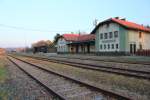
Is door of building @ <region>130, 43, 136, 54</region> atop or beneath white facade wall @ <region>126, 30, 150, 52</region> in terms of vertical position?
beneath

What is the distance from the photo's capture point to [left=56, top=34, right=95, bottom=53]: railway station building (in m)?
46.5

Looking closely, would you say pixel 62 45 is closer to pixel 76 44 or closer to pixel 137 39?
pixel 76 44

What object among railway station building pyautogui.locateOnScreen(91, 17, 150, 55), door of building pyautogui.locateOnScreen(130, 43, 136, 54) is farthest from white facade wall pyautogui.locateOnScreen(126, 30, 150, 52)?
door of building pyautogui.locateOnScreen(130, 43, 136, 54)

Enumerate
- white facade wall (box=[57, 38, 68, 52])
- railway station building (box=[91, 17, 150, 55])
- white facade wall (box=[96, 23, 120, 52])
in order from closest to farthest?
railway station building (box=[91, 17, 150, 55]), white facade wall (box=[96, 23, 120, 52]), white facade wall (box=[57, 38, 68, 52])

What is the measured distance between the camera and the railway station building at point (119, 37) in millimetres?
35469

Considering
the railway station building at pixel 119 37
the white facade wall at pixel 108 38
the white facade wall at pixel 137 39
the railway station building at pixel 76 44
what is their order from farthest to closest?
the railway station building at pixel 76 44, the white facade wall at pixel 108 38, the white facade wall at pixel 137 39, the railway station building at pixel 119 37

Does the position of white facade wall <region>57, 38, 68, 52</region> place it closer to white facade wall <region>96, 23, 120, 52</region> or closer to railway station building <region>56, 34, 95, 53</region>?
railway station building <region>56, 34, 95, 53</region>

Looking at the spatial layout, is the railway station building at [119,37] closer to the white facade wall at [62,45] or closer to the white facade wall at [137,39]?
the white facade wall at [137,39]

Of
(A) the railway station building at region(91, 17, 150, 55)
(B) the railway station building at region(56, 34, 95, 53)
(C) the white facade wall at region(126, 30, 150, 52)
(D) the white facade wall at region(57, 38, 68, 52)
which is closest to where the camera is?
(A) the railway station building at region(91, 17, 150, 55)

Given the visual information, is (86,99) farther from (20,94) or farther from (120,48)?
(120,48)

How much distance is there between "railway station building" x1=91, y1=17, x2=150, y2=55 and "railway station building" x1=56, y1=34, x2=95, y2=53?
4581 mm

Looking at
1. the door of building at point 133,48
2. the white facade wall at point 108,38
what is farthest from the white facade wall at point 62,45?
the door of building at point 133,48

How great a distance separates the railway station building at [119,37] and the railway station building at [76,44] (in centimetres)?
458

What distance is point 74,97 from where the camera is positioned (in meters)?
6.27
